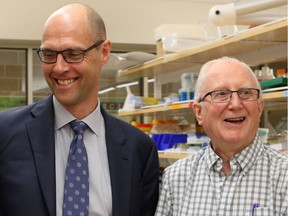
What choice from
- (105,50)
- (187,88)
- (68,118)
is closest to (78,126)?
(68,118)

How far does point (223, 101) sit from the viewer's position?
179 cm

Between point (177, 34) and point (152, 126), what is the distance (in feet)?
2.94

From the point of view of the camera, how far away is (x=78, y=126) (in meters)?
1.94

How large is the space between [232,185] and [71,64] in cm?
69

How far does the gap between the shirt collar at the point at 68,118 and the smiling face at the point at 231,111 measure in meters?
0.42

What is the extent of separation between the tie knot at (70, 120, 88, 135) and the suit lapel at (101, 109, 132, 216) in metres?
0.12

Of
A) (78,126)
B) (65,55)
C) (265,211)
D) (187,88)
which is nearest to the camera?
(265,211)

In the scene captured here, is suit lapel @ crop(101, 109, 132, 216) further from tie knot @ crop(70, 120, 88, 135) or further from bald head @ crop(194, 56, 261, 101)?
bald head @ crop(194, 56, 261, 101)

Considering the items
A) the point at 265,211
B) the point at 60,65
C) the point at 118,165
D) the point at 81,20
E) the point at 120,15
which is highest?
the point at 120,15

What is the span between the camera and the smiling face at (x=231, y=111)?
179cm

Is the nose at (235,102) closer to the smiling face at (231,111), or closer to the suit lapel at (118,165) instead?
the smiling face at (231,111)

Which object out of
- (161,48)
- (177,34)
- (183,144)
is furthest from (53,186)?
(161,48)

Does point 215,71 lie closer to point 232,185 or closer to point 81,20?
point 232,185

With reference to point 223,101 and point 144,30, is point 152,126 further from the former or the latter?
point 223,101
